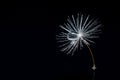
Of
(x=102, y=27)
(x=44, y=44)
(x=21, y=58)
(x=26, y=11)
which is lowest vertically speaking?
(x=21, y=58)

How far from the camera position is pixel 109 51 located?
1963 mm

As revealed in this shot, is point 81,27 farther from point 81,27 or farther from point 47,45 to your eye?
point 47,45

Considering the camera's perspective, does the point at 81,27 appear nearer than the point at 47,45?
Yes

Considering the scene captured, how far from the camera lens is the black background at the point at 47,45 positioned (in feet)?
6.37

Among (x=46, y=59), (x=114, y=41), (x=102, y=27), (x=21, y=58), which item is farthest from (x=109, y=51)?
(x=21, y=58)

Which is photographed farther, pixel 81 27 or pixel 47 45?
pixel 47 45

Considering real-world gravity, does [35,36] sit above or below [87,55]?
above

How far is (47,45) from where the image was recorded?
198cm

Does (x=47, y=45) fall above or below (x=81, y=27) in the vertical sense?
below

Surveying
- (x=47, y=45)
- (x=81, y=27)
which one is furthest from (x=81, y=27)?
(x=47, y=45)

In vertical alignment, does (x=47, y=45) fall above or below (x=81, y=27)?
below

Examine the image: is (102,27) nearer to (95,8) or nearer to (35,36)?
(95,8)

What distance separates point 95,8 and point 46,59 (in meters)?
0.65

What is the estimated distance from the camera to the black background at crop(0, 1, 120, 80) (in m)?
1.94
